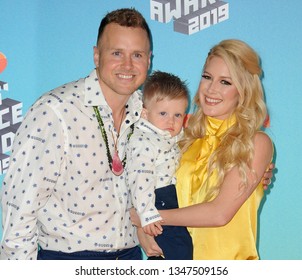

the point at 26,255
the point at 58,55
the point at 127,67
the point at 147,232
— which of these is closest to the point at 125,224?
the point at 147,232

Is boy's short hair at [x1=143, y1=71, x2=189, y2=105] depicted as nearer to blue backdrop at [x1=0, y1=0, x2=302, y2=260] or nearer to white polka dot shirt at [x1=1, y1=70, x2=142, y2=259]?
white polka dot shirt at [x1=1, y1=70, x2=142, y2=259]

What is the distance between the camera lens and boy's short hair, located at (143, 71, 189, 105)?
343 centimetres

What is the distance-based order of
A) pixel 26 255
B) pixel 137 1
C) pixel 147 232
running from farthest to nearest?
pixel 137 1
pixel 147 232
pixel 26 255

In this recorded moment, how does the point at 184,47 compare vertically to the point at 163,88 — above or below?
above

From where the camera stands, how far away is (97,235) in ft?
10.4

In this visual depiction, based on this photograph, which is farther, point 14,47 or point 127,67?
point 14,47

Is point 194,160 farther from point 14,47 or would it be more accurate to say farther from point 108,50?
point 14,47

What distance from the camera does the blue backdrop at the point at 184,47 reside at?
4312mm

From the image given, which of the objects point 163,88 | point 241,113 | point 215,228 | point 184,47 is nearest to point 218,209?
point 215,228

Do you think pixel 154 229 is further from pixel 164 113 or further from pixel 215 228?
pixel 164 113

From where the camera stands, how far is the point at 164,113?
11.3 feet

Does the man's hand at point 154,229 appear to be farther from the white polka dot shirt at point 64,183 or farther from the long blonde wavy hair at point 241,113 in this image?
the long blonde wavy hair at point 241,113

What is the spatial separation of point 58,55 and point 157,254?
1.45 m

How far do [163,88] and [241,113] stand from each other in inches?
14.0
